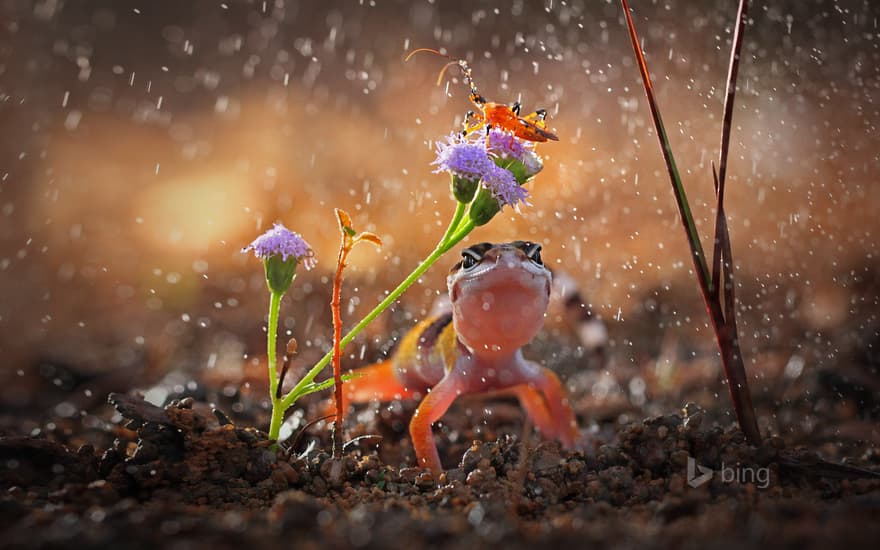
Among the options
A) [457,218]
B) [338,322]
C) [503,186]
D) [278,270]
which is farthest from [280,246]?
[503,186]

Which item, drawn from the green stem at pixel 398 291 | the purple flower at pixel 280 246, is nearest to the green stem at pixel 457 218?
the green stem at pixel 398 291

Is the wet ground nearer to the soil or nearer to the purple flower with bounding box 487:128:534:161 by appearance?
the soil

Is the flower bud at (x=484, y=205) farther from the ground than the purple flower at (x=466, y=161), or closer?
closer

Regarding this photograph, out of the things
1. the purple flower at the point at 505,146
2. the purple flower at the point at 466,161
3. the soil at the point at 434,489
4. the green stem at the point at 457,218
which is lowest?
the soil at the point at 434,489

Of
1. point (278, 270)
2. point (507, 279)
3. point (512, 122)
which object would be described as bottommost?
point (278, 270)

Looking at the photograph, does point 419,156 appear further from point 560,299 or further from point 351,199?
point 560,299

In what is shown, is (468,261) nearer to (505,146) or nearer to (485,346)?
(485,346)

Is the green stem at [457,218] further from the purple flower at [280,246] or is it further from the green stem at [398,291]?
the purple flower at [280,246]

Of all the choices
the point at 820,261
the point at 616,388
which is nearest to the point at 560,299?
the point at 616,388
